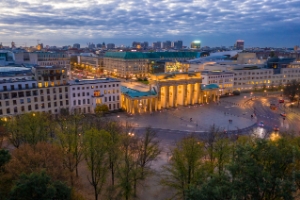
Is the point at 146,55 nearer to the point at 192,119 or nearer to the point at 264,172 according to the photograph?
the point at 192,119

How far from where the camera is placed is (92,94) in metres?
75.9

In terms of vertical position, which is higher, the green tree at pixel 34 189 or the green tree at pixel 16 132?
the green tree at pixel 34 189

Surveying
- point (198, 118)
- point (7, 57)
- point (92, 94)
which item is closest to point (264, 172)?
point (198, 118)

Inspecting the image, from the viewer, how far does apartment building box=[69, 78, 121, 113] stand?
73.4 m

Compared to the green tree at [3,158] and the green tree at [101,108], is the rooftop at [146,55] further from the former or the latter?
the green tree at [3,158]

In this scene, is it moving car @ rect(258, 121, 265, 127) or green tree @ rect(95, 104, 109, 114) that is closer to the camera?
moving car @ rect(258, 121, 265, 127)

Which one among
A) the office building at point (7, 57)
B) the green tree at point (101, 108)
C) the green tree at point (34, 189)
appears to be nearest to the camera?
the green tree at point (34, 189)

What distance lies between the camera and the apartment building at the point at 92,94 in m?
73.4

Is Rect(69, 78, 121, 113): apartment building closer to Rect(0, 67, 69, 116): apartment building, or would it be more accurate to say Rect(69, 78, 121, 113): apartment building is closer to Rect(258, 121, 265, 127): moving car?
Rect(0, 67, 69, 116): apartment building

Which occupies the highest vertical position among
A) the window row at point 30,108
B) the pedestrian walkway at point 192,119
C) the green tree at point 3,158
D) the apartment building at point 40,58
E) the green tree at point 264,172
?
the apartment building at point 40,58

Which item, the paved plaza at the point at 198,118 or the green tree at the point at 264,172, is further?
the paved plaza at the point at 198,118

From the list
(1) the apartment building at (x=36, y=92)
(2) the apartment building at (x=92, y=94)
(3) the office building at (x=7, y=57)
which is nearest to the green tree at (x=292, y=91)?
(2) the apartment building at (x=92, y=94)

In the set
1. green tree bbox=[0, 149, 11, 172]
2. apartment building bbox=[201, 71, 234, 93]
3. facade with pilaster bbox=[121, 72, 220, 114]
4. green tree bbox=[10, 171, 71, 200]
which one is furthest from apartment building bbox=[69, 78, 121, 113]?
green tree bbox=[10, 171, 71, 200]

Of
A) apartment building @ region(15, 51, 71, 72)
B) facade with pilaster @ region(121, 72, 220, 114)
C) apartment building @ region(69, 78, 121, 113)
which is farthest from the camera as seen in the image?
apartment building @ region(15, 51, 71, 72)
